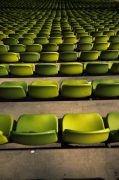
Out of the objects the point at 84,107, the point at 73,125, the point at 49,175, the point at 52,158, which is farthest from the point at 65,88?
the point at 49,175

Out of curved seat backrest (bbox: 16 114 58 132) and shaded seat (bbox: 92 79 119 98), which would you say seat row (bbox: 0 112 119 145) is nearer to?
curved seat backrest (bbox: 16 114 58 132)

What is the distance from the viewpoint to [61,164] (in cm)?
435

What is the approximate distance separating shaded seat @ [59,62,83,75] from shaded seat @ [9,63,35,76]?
882 mm

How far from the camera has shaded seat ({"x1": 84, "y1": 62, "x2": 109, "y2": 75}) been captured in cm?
742

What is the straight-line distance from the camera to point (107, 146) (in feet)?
15.5

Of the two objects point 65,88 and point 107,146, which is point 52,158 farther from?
point 65,88

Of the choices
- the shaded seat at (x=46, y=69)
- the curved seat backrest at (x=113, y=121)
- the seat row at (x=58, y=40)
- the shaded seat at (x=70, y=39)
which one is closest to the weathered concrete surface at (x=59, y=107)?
the curved seat backrest at (x=113, y=121)

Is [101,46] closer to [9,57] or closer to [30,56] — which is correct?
[30,56]

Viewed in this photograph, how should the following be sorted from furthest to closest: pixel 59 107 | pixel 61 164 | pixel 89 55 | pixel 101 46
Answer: pixel 101 46, pixel 89 55, pixel 59 107, pixel 61 164

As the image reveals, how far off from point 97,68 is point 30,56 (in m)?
2.42

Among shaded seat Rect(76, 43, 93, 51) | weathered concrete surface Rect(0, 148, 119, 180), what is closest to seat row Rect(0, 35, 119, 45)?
shaded seat Rect(76, 43, 93, 51)

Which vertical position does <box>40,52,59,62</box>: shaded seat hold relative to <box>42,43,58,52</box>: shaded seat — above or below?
below

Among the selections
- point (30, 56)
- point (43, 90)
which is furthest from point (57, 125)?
point (30, 56)

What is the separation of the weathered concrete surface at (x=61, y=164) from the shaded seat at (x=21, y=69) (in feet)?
10.7
